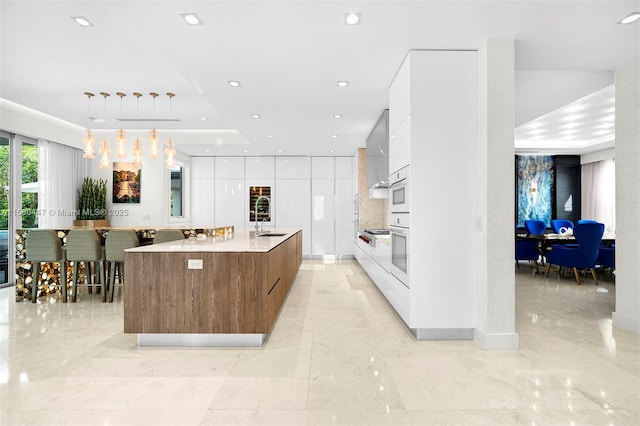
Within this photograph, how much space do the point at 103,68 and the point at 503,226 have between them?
436 centimetres

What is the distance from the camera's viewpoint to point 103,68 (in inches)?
152

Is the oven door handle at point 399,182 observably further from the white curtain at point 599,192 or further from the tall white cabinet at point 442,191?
the white curtain at point 599,192

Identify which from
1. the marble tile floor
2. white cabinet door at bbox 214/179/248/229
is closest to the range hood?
the marble tile floor

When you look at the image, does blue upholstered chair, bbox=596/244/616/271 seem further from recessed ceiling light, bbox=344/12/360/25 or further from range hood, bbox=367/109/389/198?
recessed ceiling light, bbox=344/12/360/25

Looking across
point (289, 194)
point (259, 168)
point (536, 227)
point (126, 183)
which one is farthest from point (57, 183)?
point (536, 227)

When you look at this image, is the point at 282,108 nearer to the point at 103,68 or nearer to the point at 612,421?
the point at 103,68

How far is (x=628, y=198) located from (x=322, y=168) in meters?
5.80

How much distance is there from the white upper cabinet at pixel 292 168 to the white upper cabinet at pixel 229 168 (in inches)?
34.2

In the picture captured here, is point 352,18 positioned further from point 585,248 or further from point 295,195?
point 295,195

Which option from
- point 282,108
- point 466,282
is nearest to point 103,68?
point 282,108

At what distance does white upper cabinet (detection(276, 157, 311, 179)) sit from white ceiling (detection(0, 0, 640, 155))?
2.98 metres

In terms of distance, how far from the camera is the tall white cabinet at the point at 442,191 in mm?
3043

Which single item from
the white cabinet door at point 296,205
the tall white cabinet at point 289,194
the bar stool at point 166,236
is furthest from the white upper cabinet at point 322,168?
the bar stool at point 166,236

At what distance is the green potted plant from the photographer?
265 inches
